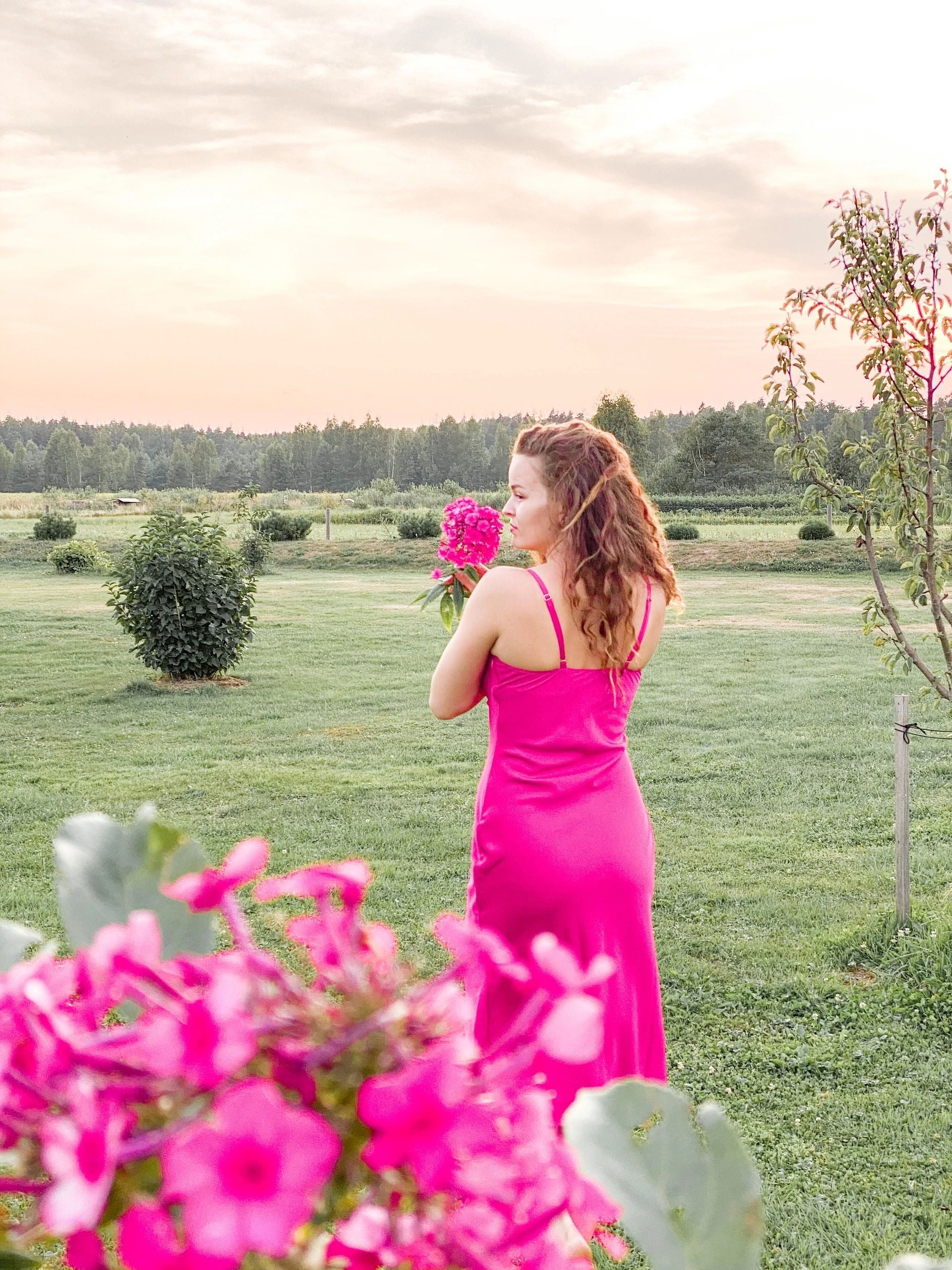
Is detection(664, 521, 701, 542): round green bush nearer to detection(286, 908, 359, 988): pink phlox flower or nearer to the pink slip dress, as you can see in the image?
the pink slip dress

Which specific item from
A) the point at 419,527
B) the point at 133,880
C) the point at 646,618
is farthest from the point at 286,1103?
the point at 419,527

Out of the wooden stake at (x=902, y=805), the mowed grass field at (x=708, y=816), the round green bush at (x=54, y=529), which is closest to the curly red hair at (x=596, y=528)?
the mowed grass field at (x=708, y=816)

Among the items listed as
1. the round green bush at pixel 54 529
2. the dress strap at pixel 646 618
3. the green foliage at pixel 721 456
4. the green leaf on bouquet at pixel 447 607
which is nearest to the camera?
the dress strap at pixel 646 618

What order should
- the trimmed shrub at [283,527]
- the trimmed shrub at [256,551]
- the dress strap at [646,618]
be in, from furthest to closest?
1. the trimmed shrub at [283,527]
2. the trimmed shrub at [256,551]
3. the dress strap at [646,618]

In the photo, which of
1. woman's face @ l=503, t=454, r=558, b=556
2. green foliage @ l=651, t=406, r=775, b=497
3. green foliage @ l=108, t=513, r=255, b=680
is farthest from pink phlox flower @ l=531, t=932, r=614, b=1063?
green foliage @ l=651, t=406, r=775, b=497

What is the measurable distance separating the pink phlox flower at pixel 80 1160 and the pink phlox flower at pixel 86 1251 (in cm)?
4

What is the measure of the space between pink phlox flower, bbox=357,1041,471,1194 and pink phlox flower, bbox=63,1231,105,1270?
12 cm

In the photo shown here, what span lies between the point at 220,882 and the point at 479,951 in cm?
11

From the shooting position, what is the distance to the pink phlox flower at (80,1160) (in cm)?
36

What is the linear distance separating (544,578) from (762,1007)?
278cm

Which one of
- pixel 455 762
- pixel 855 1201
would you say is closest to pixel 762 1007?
pixel 855 1201

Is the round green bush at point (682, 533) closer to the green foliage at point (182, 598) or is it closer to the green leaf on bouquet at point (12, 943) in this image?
the green foliage at point (182, 598)

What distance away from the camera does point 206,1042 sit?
0.38m

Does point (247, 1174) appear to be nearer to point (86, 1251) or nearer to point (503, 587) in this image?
point (86, 1251)
